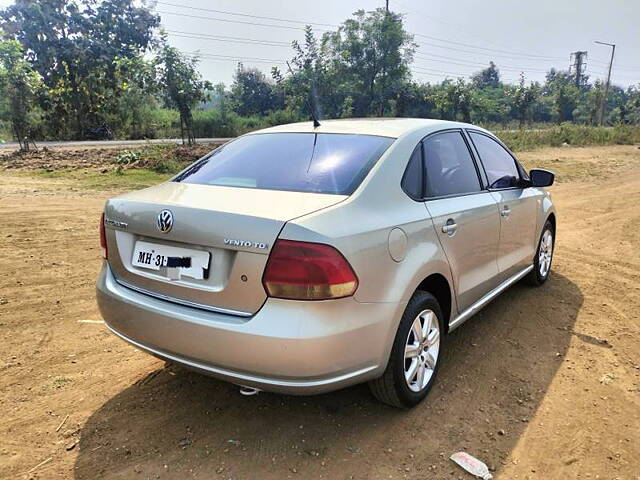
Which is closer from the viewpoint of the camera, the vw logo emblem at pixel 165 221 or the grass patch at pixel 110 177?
the vw logo emblem at pixel 165 221

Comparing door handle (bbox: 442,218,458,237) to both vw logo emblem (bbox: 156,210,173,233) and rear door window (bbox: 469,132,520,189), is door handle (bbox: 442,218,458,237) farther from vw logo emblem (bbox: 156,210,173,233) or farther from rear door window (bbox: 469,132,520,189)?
vw logo emblem (bbox: 156,210,173,233)

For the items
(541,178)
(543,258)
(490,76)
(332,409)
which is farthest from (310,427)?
(490,76)

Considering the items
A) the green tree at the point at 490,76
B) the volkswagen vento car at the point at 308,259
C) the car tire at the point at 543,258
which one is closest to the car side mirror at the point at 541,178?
the car tire at the point at 543,258

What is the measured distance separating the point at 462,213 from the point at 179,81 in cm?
1382

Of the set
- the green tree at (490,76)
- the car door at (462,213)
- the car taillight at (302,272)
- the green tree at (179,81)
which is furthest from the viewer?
the green tree at (490,76)

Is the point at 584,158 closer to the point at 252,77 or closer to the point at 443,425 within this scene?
the point at 443,425

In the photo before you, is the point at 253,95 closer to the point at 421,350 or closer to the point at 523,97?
the point at 523,97

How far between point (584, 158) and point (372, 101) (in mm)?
21290

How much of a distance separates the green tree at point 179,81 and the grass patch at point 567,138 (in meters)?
13.5

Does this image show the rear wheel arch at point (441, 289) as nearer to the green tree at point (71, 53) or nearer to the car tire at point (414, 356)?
the car tire at point (414, 356)

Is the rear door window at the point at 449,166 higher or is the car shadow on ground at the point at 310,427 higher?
the rear door window at the point at 449,166

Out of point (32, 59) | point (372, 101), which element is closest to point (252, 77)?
point (372, 101)

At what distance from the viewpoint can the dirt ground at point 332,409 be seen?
2.39 m

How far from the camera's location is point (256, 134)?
3.50 metres
